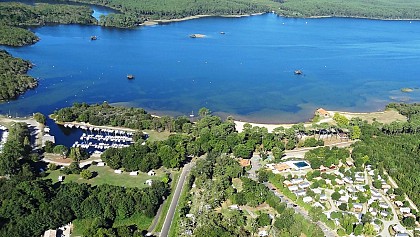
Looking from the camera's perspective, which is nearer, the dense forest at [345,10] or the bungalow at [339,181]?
the bungalow at [339,181]

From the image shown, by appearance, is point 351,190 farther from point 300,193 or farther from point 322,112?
point 322,112

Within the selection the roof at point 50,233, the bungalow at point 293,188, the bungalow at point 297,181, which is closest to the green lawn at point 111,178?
the roof at point 50,233

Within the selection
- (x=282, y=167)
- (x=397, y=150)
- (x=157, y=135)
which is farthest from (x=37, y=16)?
(x=397, y=150)

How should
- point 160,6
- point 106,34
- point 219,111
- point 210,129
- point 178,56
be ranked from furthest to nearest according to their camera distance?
point 160,6
point 106,34
point 178,56
point 219,111
point 210,129

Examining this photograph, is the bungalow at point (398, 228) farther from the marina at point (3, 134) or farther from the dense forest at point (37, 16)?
the dense forest at point (37, 16)

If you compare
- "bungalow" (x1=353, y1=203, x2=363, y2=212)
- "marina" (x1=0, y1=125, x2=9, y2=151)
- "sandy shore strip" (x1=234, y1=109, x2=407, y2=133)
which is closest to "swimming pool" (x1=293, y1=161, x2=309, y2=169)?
"bungalow" (x1=353, y1=203, x2=363, y2=212)

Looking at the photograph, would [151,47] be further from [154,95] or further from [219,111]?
[219,111]

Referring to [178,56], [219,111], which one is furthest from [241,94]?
[178,56]
